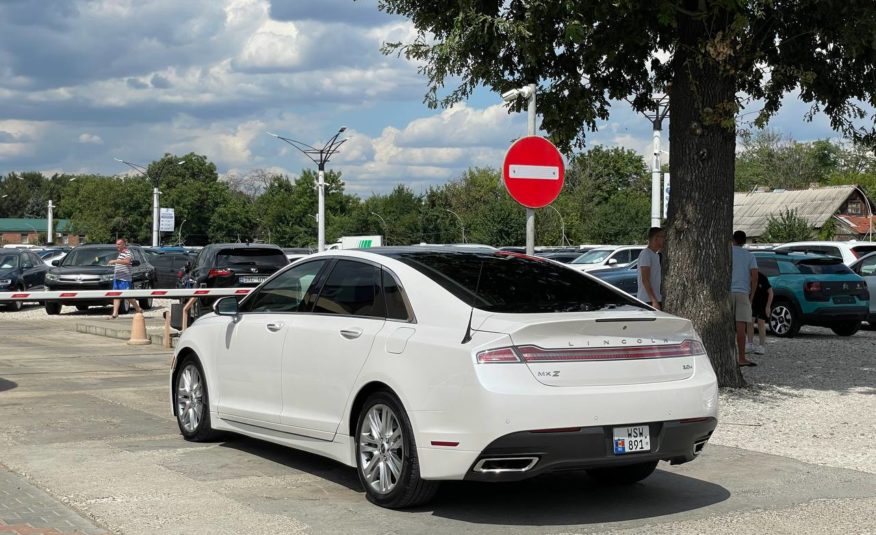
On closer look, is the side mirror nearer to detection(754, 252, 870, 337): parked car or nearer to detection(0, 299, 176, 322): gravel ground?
detection(754, 252, 870, 337): parked car

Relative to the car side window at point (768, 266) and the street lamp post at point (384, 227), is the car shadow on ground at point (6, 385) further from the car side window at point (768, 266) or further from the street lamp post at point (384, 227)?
the street lamp post at point (384, 227)

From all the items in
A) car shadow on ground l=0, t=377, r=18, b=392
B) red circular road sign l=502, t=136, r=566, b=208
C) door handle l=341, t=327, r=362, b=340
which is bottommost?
car shadow on ground l=0, t=377, r=18, b=392

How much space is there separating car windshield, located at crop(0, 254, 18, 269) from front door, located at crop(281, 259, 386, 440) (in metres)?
26.4

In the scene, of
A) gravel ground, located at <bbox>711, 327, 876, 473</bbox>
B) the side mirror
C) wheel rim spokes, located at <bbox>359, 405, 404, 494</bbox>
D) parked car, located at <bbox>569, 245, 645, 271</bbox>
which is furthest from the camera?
parked car, located at <bbox>569, 245, 645, 271</bbox>

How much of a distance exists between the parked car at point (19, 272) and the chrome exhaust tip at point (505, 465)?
26722 millimetres

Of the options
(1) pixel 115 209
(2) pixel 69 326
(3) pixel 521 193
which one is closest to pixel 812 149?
(1) pixel 115 209

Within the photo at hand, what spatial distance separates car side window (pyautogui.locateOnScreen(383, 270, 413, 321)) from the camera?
6.93 meters

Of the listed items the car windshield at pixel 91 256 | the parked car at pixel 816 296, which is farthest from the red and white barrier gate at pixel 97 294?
the car windshield at pixel 91 256

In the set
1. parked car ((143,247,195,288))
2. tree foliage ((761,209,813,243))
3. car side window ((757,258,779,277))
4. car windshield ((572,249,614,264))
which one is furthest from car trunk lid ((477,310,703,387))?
tree foliage ((761,209,813,243))

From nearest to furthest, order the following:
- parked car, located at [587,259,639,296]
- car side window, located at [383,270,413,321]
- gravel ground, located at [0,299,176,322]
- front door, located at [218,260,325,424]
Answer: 1. car side window, located at [383,270,413,321]
2. front door, located at [218,260,325,424]
3. parked car, located at [587,259,639,296]
4. gravel ground, located at [0,299,176,322]

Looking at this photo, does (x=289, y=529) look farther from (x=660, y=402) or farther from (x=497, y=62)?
(x=497, y=62)

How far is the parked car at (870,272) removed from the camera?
22.8 metres

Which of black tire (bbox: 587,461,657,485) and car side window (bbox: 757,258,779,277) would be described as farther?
car side window (bbox: 757,258,779,277)

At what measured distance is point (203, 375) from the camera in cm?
895
